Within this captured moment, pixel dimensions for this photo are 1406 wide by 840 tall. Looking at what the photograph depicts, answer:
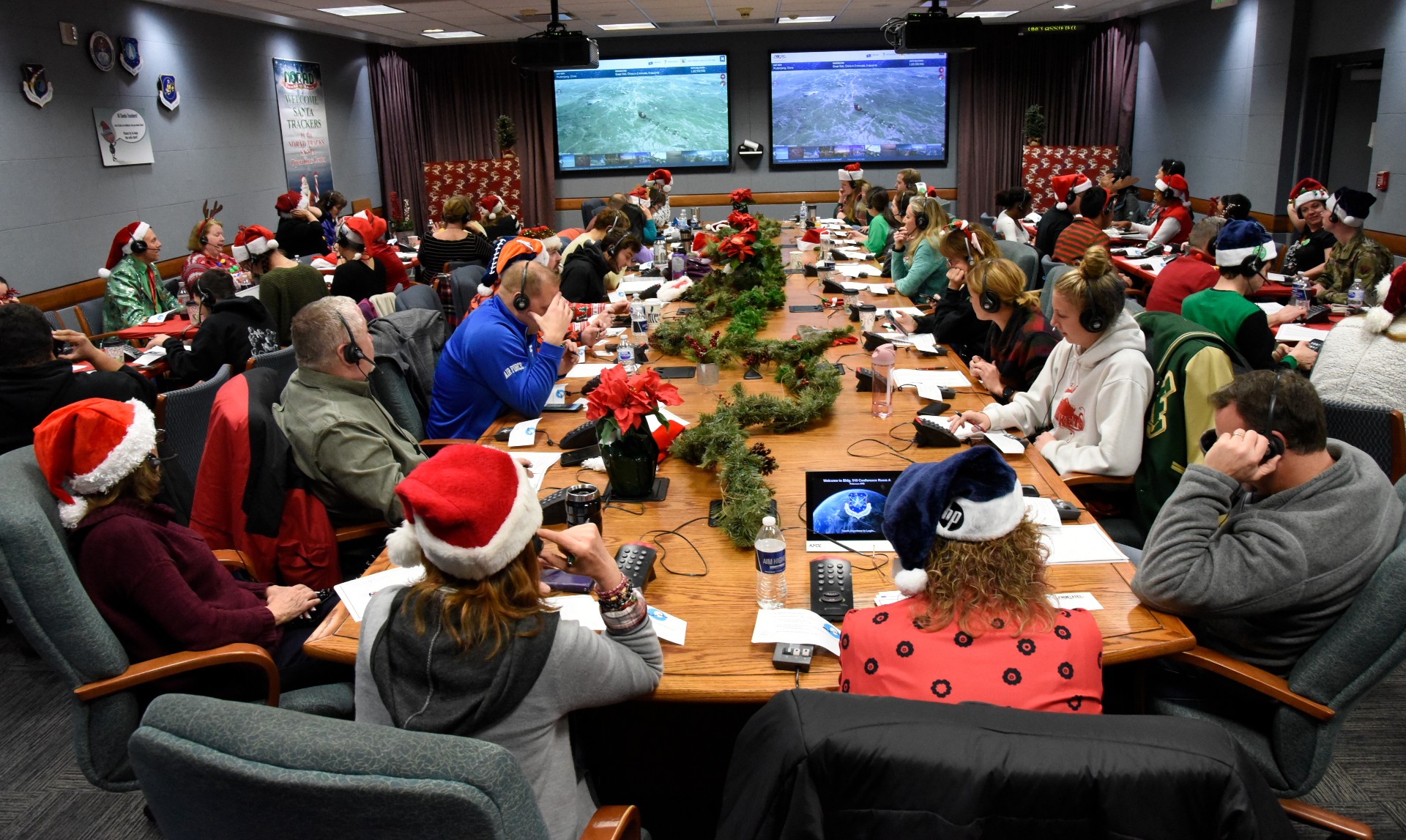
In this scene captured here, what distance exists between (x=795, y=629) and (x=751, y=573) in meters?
0.31

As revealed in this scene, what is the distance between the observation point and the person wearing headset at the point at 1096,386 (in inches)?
117

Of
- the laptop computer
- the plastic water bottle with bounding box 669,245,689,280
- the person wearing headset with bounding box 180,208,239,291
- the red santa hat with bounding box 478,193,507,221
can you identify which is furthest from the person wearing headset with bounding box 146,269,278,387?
the red santa hat with bounding box 478,193,507,221

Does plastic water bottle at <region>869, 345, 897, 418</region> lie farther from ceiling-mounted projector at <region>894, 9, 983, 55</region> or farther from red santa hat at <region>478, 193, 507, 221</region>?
red santa hat at <region>478, 193, 507, 221</region>

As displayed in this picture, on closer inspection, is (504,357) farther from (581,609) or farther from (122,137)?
(122,137)

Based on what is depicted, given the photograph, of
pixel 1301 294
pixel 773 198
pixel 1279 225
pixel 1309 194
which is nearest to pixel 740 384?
Answer: pixel 1301 294

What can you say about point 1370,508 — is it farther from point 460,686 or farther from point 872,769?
point 460,686

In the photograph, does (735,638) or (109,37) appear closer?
(735,638)

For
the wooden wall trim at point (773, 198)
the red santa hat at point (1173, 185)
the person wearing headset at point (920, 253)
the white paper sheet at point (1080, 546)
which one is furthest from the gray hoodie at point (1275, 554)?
the wooden wall trim at point (773, 198)

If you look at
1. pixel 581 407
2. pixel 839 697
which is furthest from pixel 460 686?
pixel 581 407

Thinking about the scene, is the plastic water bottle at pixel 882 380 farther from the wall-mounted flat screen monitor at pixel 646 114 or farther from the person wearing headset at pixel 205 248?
the wall-mounted flat screen monitor at pixel 646 114

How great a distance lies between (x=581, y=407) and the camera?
3.70 meters

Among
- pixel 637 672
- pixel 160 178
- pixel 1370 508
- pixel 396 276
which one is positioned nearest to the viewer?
pixel 637 672

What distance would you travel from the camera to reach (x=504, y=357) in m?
3.62

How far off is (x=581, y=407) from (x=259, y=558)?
1305 millimetres
